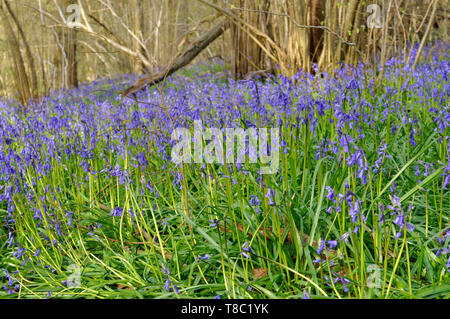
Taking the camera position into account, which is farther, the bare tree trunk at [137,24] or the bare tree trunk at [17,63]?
the bare tree trunk at [137,24]

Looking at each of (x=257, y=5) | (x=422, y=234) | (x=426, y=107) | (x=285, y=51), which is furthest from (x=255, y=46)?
(x=422, y=234)

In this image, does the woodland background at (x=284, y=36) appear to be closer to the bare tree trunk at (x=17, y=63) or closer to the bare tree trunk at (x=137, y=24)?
the bare tree trunk at (x=17, y=63)

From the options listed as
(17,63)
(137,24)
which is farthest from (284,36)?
(137,24)

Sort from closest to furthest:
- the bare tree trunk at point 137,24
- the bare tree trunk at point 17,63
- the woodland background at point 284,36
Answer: the woodland background at point 284,36, the bare tree trunk at point 17,63, the bare tree trunk at point 137,24

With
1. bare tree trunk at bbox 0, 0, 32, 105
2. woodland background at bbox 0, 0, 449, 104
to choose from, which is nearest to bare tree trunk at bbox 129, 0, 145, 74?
woodland background at bbox 0, 0, 449, 104

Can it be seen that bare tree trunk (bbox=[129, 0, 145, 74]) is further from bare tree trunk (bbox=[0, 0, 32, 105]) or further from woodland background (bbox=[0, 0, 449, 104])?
bare tree trunk (bbox=[0, 0, 32, 105])

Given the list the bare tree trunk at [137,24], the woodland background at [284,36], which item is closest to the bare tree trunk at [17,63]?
the woodland background at [284,36]

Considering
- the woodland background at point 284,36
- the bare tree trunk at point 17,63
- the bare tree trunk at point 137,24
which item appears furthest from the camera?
the bare tree trunk at point 137,24

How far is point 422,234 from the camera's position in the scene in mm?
2416

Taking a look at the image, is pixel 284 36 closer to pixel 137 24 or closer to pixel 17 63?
pixel 17 63

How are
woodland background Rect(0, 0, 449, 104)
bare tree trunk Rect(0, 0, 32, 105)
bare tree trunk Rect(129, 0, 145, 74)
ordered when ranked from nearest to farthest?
woodland background Rect(0, 0, 449, 104)
bare tree trunk Rect(0, 0, 32, 105)
bare tree trunk Rect(129, 0, 145, 74)

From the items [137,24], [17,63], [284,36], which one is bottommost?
[17,63]
